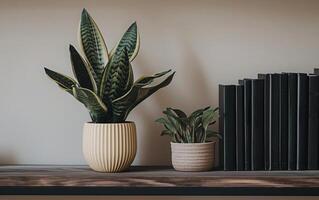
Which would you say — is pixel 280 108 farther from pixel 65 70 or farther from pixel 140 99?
pixel 65 70

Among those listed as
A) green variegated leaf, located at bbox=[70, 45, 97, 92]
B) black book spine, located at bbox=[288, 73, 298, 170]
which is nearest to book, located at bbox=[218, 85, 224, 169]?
black book spine, located at bbox=[288, 73, 298, 170]

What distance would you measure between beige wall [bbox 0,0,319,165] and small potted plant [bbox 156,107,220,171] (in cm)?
10

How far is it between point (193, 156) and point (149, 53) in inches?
9.1

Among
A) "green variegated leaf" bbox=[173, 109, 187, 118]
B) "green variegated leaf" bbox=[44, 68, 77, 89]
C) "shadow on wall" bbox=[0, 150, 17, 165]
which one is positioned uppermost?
"green variegated leaf" bbox=[44, 68, 77, 89]

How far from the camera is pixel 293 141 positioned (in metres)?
0.83

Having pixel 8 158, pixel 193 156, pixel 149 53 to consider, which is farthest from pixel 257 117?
pixel 8 158

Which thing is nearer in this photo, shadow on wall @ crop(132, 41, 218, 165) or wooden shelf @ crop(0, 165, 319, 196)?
wooden shelf @ crop(0, 165, 319, 196)

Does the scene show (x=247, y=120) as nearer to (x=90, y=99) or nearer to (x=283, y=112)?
(x=283, y=112)

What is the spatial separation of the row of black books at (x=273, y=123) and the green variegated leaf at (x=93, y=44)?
22cm

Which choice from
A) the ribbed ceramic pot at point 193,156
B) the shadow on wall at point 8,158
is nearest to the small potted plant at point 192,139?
the ribbed ceramic pot at point 193,156

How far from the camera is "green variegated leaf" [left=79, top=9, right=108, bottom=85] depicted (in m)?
0.85

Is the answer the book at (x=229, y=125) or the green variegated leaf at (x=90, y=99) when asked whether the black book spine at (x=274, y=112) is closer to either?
the book at (x=229, y=125)

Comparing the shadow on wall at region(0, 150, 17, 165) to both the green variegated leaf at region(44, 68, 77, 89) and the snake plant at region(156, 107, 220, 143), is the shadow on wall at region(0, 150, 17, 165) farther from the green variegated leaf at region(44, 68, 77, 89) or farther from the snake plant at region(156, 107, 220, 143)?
the snake plant at region(156, 107, 220, 143)

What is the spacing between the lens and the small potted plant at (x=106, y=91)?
0.82m
